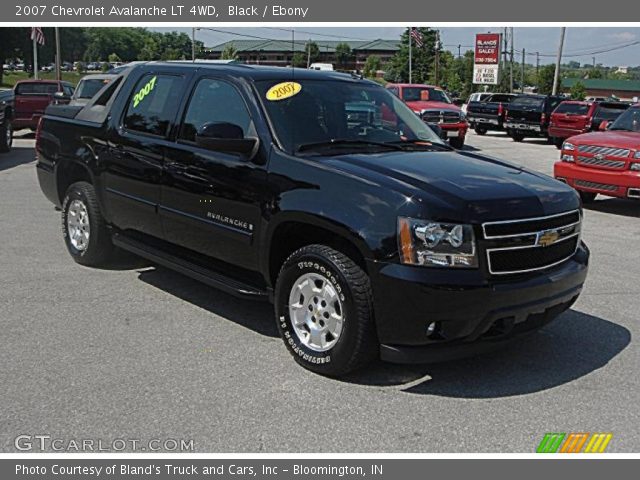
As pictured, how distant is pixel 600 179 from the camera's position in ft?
35.4

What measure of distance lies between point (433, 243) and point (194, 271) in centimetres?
206

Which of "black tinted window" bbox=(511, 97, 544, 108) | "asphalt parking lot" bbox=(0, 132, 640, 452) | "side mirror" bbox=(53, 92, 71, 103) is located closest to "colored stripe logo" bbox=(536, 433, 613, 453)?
"asphalt parking lot" bbox=(0, 132, 640, 452)

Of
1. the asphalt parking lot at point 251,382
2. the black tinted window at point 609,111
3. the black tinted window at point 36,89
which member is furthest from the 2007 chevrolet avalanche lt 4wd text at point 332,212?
the black tinted window at point 609,111

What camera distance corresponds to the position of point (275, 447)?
365 centimetres

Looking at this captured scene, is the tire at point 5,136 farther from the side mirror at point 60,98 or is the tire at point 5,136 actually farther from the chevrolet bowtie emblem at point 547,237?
the chevrolet bowtie emblem at point 547,237

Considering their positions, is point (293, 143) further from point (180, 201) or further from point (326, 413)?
point (326, 413)

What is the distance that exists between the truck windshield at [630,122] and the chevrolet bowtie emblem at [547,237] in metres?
8.15

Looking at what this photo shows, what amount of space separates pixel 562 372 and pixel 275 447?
2076 millimetres

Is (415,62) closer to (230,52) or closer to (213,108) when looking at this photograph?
(230,52)

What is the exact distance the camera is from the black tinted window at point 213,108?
5215 millimetres

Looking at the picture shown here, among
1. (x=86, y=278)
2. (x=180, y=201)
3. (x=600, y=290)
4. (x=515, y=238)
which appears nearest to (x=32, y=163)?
(x=86, y=278)

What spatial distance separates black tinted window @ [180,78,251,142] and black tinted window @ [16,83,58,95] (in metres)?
17.8
